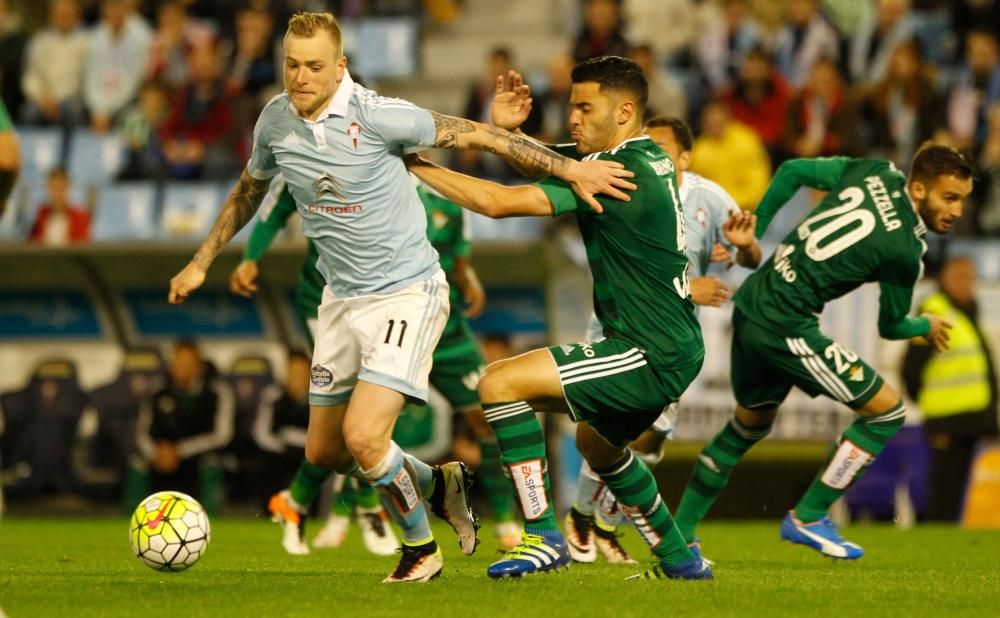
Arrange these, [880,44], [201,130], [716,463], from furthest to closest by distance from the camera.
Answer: [201,130] < [880,44] < [716,463]

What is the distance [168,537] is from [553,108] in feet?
31.3

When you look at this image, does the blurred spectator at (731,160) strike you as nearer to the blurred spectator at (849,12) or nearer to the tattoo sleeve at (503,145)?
the blurred spectator at (849,12)

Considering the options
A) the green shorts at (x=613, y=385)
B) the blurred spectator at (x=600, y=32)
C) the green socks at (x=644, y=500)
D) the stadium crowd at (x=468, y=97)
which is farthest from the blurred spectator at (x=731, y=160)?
the green shorts at (x=613, y=385)

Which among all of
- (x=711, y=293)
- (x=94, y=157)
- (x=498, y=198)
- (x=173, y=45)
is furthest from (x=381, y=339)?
(x=173, y=45)

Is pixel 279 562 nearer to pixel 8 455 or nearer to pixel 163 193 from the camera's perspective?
pixel 8 455

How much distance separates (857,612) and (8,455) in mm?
11247

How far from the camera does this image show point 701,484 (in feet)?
28.4

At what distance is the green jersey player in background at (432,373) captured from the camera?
927 cm

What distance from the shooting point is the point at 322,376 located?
7.25 meters

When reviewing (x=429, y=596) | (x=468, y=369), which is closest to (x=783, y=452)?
(x=468, y=369)

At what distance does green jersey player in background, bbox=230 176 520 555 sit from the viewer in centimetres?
927

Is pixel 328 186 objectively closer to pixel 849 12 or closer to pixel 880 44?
pixel 880 44

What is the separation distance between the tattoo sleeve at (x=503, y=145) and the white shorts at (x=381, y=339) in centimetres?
62

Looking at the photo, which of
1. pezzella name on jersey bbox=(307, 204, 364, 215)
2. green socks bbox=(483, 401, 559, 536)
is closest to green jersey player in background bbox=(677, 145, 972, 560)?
green socks bbox=(483, 401, 559, 536)
